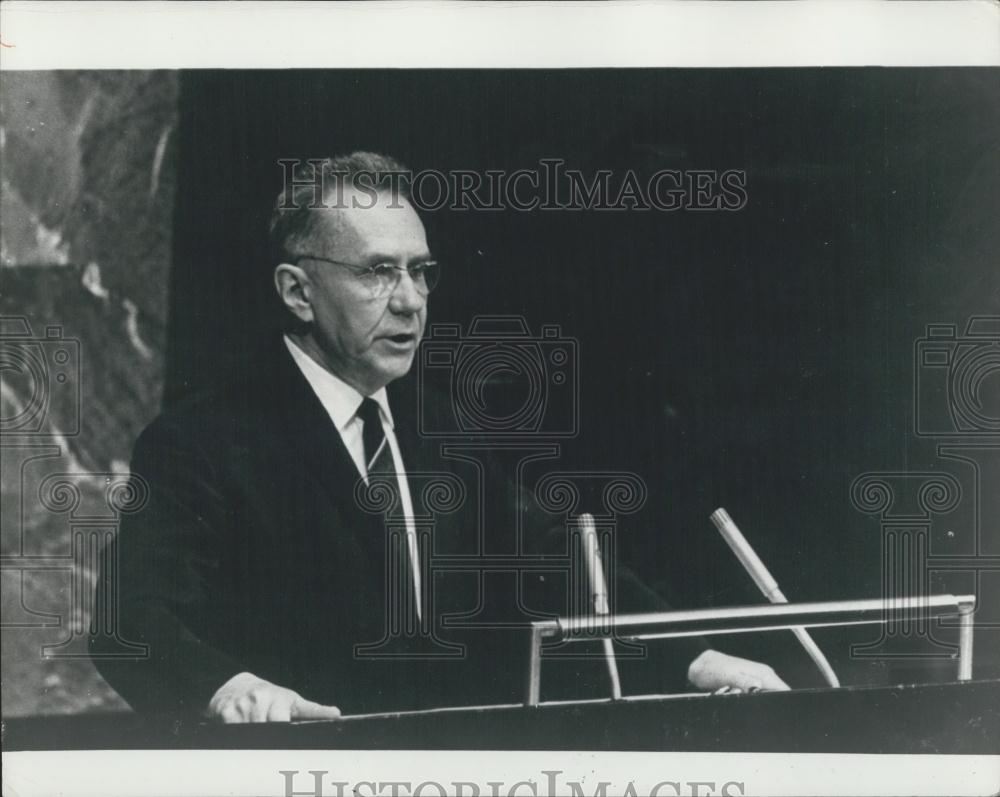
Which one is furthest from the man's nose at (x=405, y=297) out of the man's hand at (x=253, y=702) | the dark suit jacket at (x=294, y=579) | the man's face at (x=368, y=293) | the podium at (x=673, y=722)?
the man's hand at (x=253, y=702)

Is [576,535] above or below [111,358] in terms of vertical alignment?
below

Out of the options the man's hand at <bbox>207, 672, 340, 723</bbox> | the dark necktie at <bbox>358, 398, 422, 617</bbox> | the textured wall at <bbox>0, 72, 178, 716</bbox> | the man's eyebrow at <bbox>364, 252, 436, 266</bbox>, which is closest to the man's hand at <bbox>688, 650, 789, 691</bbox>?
the dark necktie at <bbox>358, 398, 422, 617</bbox>

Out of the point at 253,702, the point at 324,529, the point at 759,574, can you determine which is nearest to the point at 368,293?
the point at 324,529

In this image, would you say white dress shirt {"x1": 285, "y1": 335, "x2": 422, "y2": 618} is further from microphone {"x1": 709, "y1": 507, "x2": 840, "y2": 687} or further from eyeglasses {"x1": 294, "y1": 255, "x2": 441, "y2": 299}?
microphone {"x1": 709, "y1": 507, "x2": 840, "y2": 687}

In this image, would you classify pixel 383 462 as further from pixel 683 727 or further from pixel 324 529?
pixel 683 727

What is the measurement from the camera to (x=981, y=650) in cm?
277

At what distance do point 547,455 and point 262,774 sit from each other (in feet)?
3.16

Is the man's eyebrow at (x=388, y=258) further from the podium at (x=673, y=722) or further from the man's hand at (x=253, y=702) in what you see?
the man's hand at (x=253, y=702)

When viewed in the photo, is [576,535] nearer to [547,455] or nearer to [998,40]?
[547,455]

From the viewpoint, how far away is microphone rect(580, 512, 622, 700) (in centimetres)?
274

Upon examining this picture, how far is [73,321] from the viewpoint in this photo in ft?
9.09

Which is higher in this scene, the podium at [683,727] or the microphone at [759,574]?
the microphone at [759,574]

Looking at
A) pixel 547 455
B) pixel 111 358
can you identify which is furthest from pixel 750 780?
pixel 111 358

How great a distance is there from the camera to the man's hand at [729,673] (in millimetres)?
2746
